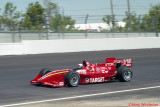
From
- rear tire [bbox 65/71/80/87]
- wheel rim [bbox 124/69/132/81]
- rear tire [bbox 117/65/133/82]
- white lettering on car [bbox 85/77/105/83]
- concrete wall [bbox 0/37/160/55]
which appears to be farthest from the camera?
concrete wall [bbox 0/37/160/55]

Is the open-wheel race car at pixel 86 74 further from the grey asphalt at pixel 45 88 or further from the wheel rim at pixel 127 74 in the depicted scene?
the grey asphalt at pixel 45 88

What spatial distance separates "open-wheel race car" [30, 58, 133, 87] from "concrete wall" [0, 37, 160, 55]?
9.95 m

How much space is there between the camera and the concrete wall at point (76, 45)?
65.7ft

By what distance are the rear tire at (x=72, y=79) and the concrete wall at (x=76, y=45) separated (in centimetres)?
1059

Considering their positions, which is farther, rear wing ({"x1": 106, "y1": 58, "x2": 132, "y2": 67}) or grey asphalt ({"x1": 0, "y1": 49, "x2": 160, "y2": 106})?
rear wing ({"x1": 106, "y1": 58, "x2": 132, "y2": 67})

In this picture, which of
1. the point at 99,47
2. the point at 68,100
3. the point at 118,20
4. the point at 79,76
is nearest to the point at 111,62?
the point at 79,76

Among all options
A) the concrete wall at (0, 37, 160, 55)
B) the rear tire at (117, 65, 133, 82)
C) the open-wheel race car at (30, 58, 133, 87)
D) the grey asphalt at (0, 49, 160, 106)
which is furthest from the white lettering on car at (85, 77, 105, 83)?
the concrete wall at (0, 37, 160, 55)

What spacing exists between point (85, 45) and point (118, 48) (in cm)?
290

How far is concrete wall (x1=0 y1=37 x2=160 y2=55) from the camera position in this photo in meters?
20.0

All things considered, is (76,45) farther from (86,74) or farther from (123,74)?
(86,74)

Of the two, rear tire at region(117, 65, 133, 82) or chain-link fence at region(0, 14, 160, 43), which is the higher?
chain-link fence at region(0, 14, 160, 43)

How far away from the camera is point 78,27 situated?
23578mm

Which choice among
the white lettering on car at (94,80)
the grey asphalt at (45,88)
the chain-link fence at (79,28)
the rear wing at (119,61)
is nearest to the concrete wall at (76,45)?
the chain-link fence at (79,28)

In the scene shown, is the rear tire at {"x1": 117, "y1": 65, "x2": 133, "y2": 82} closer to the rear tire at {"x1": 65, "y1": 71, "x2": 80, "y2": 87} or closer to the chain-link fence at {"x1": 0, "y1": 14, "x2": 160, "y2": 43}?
the rear tire at {"x1": 65, "y1": 71, "x2": 80, "y2": 87}
